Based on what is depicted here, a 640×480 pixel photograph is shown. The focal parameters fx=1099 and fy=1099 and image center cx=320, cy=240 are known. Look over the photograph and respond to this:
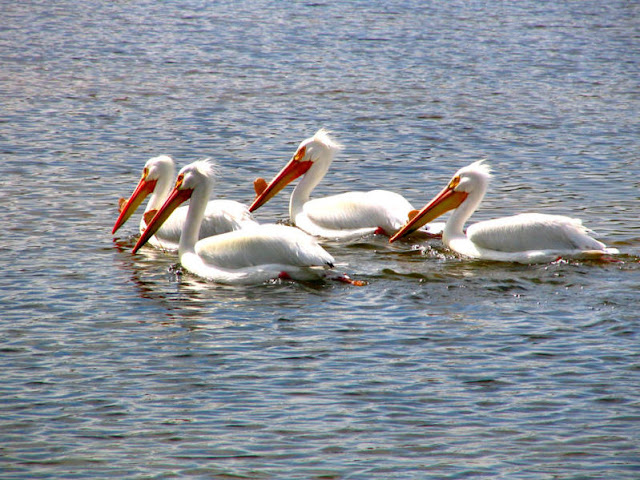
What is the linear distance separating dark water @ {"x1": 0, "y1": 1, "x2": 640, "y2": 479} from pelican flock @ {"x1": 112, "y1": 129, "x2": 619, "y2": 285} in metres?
0.14

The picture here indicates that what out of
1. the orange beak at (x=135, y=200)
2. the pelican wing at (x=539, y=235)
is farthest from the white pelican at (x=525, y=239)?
the orange beak at (x=135, y=200)

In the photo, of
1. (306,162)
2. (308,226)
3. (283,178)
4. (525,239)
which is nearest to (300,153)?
(306,162)

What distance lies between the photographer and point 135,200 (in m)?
8.77

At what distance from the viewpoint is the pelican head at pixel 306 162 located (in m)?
9.36

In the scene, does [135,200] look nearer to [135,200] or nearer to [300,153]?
[135,200]

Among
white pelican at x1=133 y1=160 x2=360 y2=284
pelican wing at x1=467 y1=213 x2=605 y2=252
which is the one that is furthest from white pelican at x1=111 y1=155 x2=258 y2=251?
pelican wing at x1=467 y1=213 x2=605 y2=252

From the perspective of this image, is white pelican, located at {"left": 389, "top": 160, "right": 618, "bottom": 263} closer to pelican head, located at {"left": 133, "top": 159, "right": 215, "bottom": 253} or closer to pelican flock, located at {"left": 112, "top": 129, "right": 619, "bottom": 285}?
pelican flock, located at {"left": 112, "top": 129, "right": 619, "bottom": 285}

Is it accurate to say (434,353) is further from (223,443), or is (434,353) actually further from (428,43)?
(428,43)

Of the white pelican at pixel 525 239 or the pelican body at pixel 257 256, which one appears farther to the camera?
the white pelican at pixel 525 239

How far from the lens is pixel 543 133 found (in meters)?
12.5

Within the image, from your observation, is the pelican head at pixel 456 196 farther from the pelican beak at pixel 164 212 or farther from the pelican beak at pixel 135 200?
the pelican beak at pixel 135 200

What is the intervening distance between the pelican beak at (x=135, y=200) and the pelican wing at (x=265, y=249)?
4.56ft

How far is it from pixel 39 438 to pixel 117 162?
6.27m

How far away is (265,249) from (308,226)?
5.54 feet
